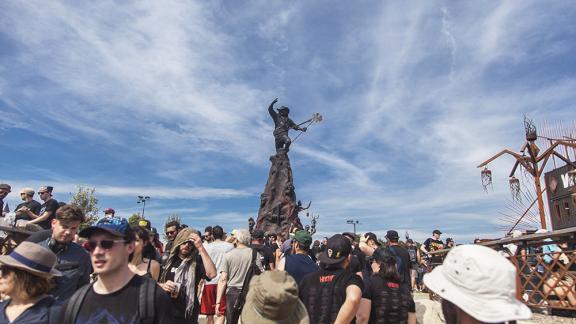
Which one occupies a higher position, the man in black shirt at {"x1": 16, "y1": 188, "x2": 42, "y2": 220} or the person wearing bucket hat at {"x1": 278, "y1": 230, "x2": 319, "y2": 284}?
the man in black shirt at {"x1": 16, "y1": 188, "x2": 42, "y2": 220}

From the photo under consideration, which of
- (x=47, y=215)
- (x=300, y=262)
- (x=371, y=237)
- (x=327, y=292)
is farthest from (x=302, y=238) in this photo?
(x=47, y=215)

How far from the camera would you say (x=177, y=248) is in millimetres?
4109

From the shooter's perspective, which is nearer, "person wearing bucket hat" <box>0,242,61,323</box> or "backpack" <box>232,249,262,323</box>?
"person wearing bucket hat" <box>0,242,61,323</box>

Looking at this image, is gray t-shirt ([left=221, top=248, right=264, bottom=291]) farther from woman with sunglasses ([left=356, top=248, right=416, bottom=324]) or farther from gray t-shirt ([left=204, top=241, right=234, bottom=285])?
woman with sunglasses ([left=356, top=248, right=416, bottom=324])

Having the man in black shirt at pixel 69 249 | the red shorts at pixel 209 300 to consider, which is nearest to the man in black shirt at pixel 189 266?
the man in black shirt at pixel 69 249

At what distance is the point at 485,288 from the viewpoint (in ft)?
5.45

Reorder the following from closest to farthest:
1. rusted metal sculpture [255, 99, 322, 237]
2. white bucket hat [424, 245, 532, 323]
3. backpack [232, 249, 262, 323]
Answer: white bucket hat [424, 245, 532, 323] < backpack [232, 249, 262, 323] < rusted metal sculpture [255, 99, 322, 237]

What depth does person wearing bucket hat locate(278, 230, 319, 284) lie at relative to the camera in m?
4.85

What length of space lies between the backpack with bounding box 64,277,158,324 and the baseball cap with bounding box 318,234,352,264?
1942 millimetres

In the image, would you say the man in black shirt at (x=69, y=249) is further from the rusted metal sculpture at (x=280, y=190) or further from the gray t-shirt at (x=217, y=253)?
the rusted metal sculpture at (x=280, y=190)

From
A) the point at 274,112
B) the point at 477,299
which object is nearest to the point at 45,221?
the point at 477,299

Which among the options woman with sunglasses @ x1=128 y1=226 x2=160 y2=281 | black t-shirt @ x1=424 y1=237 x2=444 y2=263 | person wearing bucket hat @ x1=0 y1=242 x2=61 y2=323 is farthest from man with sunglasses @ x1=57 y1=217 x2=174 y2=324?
black t-shirt @ x1=424 y1=237 x2=444 y2=263

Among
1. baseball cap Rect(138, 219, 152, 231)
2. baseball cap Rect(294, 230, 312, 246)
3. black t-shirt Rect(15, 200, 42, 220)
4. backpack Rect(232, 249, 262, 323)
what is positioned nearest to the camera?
baseball cap Rect(294, 230, 312, 246)

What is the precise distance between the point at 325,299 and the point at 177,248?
1.64 meters
